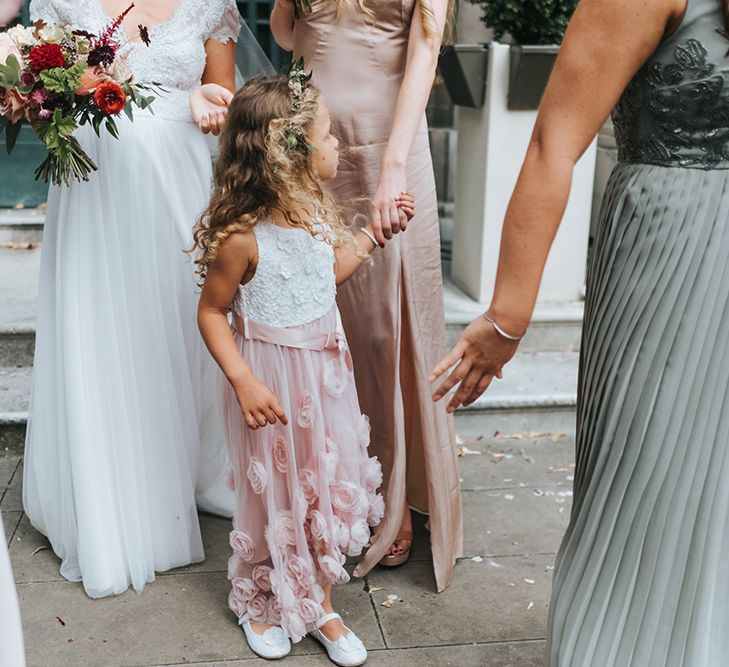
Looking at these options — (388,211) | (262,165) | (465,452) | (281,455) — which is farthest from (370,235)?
(465,452)

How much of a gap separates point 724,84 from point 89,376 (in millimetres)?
2318

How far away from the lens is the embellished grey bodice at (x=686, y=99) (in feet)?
6.42

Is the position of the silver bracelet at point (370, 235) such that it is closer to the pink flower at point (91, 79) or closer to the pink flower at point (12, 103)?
the pink flower at point (91, 79)

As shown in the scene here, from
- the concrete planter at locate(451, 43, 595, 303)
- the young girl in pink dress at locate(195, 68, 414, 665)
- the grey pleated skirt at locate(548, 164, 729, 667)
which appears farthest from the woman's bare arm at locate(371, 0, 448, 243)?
the concrete planter at locate(451, 43, 595, 303)

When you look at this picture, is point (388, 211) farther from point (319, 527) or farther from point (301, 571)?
point (301, 571)

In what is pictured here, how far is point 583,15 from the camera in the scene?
6.45 feet

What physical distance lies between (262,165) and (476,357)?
0.97 m

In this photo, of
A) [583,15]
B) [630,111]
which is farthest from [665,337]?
[583,15]

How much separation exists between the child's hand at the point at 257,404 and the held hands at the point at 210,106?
1.00 meters

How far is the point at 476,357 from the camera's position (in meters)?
2.21

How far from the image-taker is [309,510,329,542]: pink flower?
306cm

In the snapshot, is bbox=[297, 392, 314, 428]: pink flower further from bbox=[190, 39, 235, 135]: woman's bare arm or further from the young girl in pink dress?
bbox=[190, 39, 235, 135]: woman's bare arm

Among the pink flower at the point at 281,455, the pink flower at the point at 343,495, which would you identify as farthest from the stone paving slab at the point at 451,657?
the pink flower at the point at 281,455

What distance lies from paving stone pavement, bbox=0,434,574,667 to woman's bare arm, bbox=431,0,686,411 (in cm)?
128
